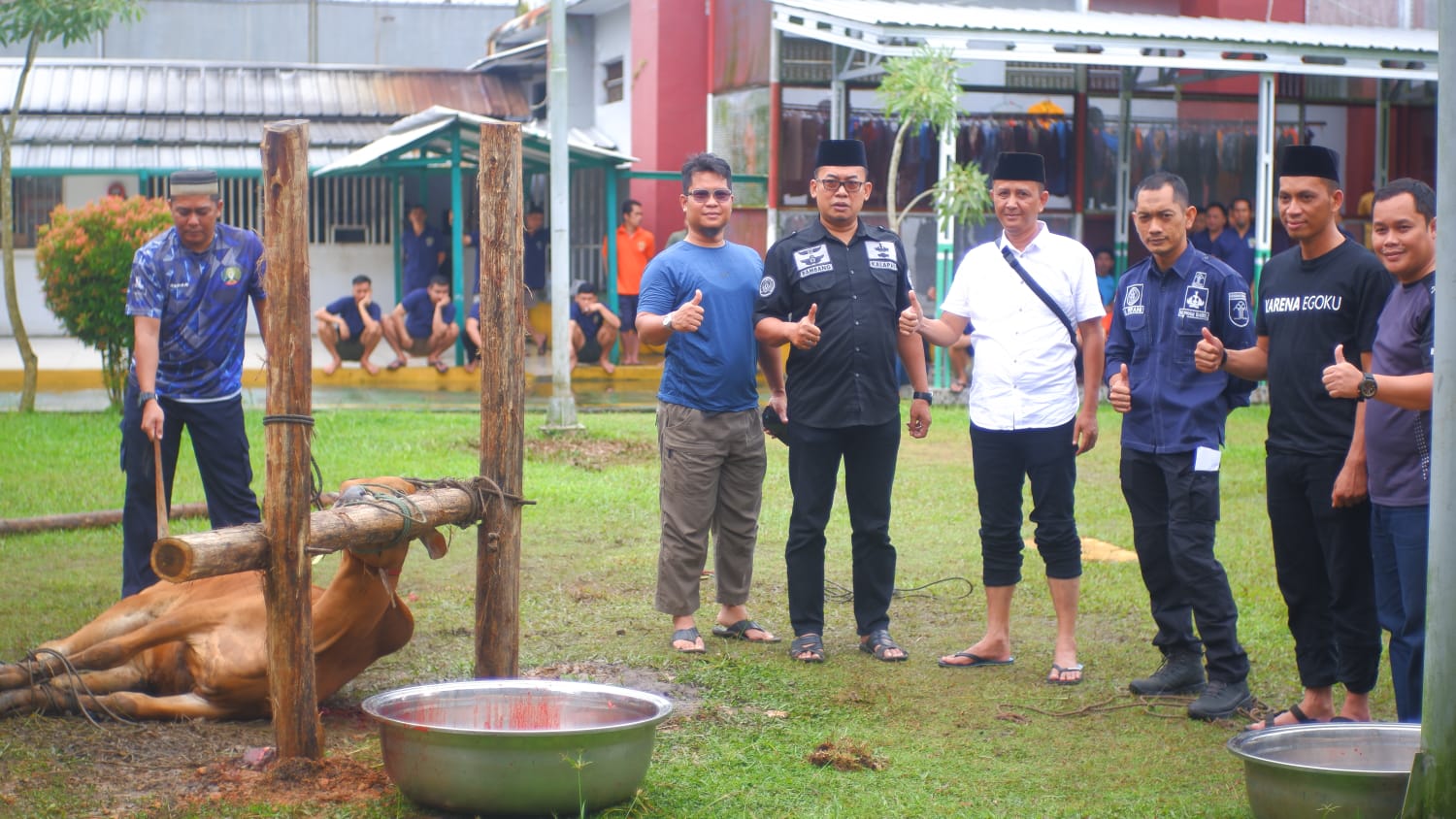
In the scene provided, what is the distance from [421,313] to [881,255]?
11058 millimetres

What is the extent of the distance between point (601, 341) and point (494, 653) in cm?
1192

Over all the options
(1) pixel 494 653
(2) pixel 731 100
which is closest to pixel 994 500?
(1) pixel 494 653

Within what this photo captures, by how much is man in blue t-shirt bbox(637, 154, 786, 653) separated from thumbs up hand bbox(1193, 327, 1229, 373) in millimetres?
1924

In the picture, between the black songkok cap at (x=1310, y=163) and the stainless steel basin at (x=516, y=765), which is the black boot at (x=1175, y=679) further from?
the stainless steel basin at (x=516, y=765)

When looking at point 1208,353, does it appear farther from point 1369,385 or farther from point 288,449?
point 288,449

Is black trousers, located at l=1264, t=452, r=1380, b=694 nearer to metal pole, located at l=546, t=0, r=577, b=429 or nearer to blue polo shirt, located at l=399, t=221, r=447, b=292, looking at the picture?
metal pole, located at l=546, t=0, r=577, b=429

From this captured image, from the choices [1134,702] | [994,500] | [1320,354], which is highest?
[1320,354]

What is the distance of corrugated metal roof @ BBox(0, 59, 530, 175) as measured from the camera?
21.3 meters

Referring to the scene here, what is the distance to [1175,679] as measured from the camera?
19.6 feet

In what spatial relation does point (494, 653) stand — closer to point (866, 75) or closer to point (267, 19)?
point (866, 75)

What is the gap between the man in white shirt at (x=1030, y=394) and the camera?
6.26m

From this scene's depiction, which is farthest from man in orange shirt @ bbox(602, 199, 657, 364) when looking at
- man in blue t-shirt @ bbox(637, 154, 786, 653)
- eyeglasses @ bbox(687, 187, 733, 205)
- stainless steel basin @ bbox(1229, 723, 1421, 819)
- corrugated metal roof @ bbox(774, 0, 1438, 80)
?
stainless steel basin @ bbox(1229, 723, 1421, 819)

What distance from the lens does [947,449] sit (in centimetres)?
1314

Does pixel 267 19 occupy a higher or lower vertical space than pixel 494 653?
higher
